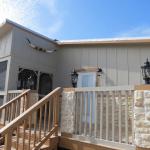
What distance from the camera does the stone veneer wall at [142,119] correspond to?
3.34 m

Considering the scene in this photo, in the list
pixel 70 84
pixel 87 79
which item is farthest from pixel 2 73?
pixel 87 79

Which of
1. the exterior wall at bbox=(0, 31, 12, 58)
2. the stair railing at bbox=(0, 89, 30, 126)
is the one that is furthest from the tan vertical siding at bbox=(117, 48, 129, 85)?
the exterior wall at bbox=(0, 31, 12, 58)

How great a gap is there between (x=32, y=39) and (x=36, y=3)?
244 centimetres

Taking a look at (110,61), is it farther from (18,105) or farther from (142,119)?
(142,119)

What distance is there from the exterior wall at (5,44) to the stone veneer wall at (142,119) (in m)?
5.08

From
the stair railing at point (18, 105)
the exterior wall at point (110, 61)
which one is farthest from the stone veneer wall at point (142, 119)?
the stair railing at point (18, 105)

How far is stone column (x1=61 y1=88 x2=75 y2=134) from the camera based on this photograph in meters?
4.52

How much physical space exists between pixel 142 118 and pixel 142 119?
2 centimetres

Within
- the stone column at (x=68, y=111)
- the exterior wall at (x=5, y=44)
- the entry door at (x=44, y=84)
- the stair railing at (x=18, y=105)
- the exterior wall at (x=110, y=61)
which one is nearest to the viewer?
the stone column at (x=68, y=111)

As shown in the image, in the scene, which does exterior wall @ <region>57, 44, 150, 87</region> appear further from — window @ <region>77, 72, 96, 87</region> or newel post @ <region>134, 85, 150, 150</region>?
newel post @ <region>134, 85, 150, 150</region>

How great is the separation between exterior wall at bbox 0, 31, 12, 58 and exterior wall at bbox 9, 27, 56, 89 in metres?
0.20

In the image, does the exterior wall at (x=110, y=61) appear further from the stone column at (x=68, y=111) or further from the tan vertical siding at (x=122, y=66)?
the stone column at (x=68, y=111)

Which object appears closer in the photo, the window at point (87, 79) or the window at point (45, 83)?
the window at point (87, 79)

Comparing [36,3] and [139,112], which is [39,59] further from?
[139,112]
